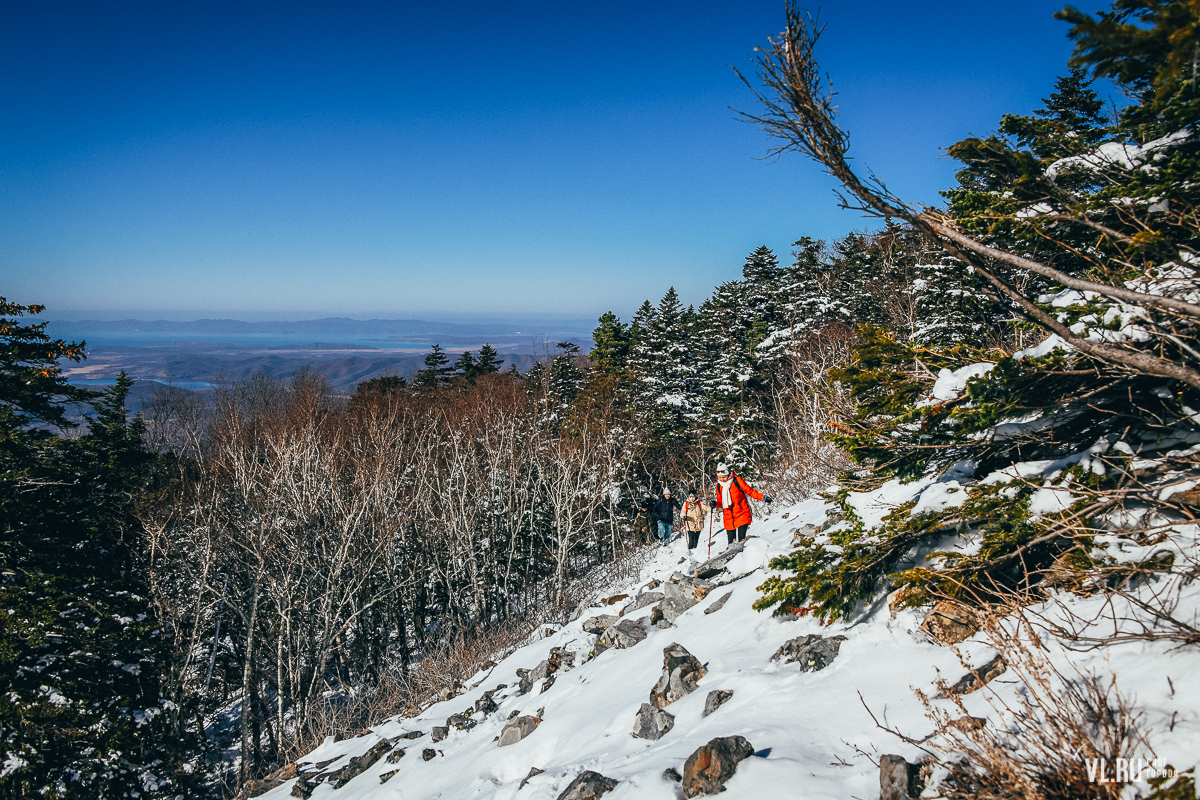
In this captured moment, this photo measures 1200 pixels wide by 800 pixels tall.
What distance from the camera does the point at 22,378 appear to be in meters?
9.23

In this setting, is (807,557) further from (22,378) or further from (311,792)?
(22,378)

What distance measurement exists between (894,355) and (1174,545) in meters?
2.01

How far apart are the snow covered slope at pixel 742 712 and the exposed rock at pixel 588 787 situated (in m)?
0.14

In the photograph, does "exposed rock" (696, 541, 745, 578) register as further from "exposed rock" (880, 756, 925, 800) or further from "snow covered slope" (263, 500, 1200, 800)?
"exposed rock" (880, 756, 925, 800)

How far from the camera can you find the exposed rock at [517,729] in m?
6.01

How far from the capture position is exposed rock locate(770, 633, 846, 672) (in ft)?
14.2

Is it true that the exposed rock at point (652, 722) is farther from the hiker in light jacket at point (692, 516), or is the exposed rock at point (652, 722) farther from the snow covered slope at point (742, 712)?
the hiker in light jacket at point (692, 516)

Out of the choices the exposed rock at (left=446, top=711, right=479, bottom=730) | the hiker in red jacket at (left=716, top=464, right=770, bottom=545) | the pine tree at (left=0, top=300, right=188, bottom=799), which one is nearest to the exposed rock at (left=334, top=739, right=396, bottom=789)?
the exposed rock at (left=446, top=711, right=479, bottom=730)

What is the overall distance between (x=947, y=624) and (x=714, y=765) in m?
2.03

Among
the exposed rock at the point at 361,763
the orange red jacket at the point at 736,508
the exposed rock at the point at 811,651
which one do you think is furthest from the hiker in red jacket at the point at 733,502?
the exposed rock at the point at 361,763

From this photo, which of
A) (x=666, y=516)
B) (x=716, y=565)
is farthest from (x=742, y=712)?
(x=666, y=516)

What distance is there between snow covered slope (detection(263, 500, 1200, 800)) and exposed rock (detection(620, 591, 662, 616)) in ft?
2.21

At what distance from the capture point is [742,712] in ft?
13.8

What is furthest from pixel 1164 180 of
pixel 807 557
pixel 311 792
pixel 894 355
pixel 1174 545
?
pixel 311 792
